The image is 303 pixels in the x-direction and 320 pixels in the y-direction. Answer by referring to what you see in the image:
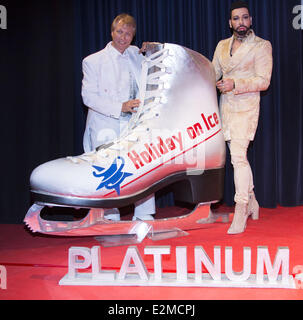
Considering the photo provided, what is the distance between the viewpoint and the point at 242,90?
211 centimetres

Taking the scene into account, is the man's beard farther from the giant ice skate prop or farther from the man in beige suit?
the giant ice skate prop

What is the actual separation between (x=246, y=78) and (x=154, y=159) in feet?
2.54

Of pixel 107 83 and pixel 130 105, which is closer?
pixel 130 105

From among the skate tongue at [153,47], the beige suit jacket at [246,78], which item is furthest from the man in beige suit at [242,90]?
the skate tongue at [153,47]

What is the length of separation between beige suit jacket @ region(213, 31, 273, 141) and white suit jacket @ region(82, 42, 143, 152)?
1.68ft

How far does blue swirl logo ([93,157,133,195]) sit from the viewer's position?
5.48ft

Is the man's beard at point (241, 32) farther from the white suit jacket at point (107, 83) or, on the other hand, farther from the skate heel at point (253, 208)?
the skate heel at point (253, 208)

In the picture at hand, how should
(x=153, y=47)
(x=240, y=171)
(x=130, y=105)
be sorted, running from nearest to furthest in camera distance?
(x=153, y=47)
(x=130, y=105)
(x=240, y=171)

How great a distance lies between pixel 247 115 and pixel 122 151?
0.81 metres

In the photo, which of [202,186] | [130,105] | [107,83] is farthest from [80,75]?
[202,186]

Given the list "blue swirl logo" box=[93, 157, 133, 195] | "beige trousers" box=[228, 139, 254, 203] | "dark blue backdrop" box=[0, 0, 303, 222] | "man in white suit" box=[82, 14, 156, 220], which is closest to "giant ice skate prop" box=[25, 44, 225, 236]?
"blue swirl logo" box=[93, 157, 133, 195]

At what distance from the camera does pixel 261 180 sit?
299 centimetres

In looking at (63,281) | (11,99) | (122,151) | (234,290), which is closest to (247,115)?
(122,151)

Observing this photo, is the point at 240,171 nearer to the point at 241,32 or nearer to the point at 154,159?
the point at 154,159
